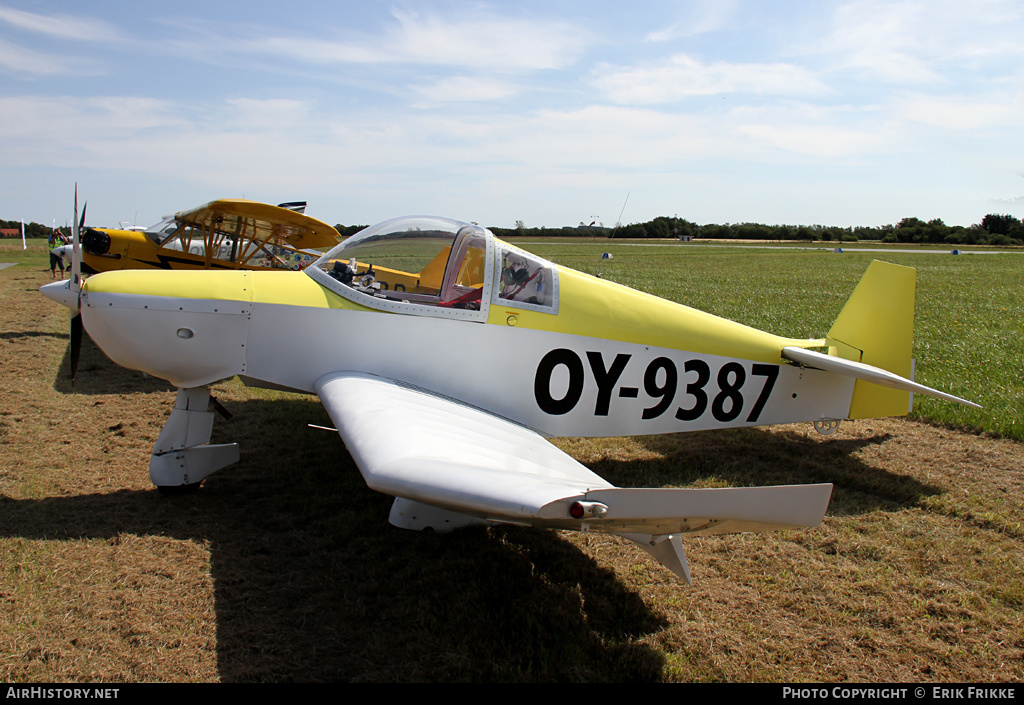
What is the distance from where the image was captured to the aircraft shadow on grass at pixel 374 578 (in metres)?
2.95

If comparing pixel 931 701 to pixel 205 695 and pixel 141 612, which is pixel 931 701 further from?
pixel 141 612

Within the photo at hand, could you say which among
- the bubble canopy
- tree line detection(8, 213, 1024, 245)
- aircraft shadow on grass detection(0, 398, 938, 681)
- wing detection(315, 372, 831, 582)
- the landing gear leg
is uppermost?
tree line detection(8, 213, 1024, 245)

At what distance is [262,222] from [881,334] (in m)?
9.78

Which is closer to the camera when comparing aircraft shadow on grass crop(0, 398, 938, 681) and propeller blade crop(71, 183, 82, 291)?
aircraft shadow on grass crop(0, 398, 938, 681)

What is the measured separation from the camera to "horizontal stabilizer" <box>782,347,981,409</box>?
4652 millimetres

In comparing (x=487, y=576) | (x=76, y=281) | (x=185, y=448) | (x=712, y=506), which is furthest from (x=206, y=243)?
(x=712, y=506)

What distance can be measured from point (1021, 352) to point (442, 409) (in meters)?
10.3

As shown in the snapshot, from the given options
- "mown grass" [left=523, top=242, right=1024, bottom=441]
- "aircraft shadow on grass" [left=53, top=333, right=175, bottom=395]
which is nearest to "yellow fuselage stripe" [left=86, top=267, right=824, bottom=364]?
→ "aircraft shadow on grass" [left=53, top=333, right=175, bottom=395]

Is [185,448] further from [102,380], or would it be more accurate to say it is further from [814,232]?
[814,232]

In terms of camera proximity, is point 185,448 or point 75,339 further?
point 75,339

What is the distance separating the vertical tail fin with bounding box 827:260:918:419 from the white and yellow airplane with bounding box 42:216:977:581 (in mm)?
627

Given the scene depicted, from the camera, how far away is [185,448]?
15.4 ft

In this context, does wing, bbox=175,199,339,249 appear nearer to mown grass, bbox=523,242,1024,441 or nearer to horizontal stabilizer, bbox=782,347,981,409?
horizontal stabilizer, bbox=782,347,981,409

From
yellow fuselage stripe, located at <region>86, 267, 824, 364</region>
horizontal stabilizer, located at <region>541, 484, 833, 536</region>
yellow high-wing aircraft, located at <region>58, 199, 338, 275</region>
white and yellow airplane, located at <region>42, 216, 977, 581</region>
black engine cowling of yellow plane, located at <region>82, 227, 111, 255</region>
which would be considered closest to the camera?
horizontal stabilizer, located at <region>541, 484, 833, 536</region>
